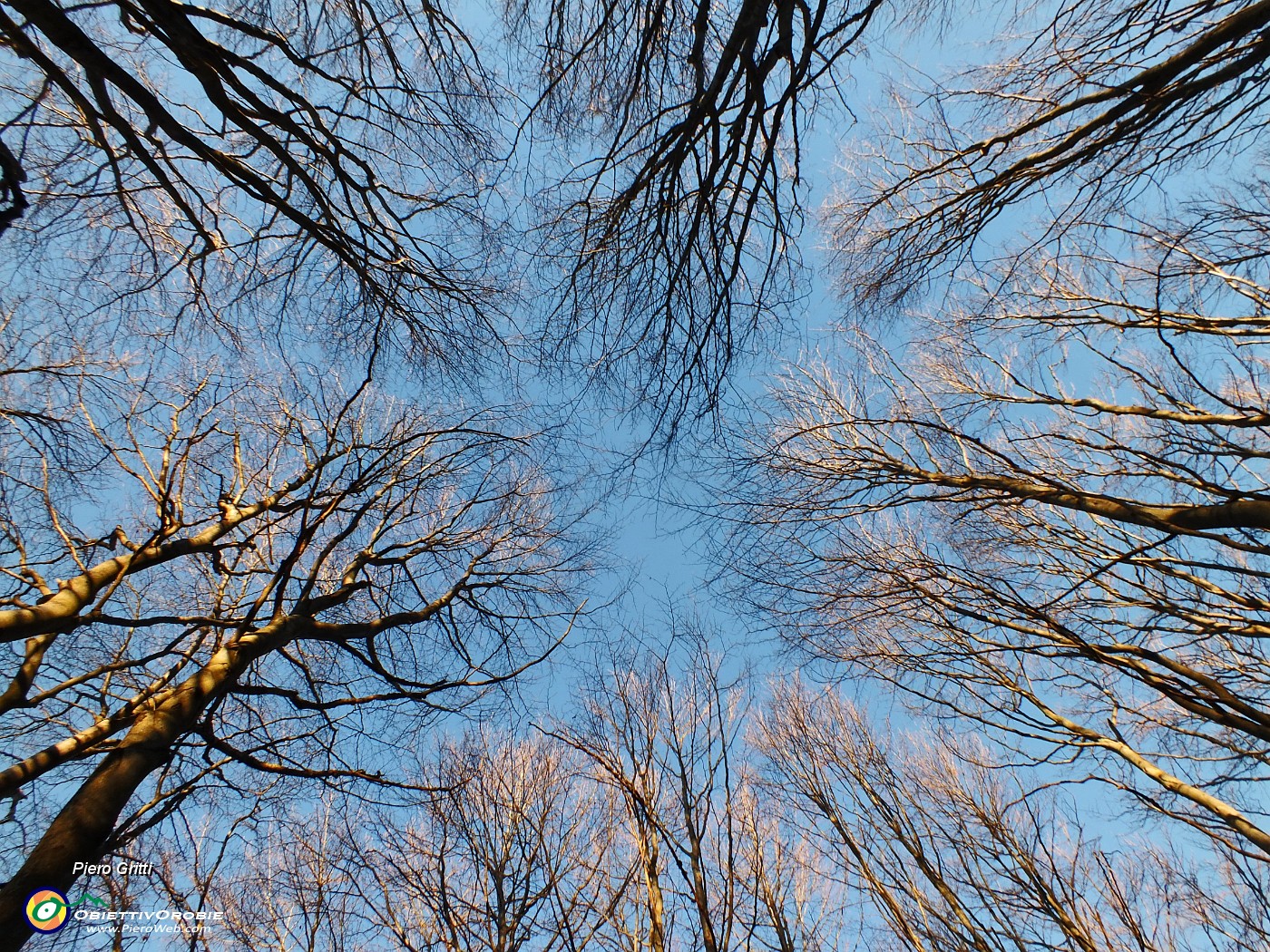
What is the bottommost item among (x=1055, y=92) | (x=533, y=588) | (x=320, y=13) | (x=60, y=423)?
(x=60, y=423)

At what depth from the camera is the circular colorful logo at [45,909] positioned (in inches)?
87.5

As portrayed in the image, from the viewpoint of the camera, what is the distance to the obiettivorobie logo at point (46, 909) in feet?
7.29

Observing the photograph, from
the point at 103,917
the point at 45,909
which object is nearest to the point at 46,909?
the point at 45,909

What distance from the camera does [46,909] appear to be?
2.45 metres

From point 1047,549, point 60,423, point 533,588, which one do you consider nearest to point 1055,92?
point 1047,549

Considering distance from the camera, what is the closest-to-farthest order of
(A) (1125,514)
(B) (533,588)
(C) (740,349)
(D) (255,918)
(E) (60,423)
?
(A) (1125,514) < (C) (740,349) < (E) (60,423) < (D) (255,918) < (B) (533,588)

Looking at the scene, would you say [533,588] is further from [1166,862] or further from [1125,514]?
[1166,862]

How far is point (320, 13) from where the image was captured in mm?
3113

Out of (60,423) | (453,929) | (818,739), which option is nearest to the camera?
(453,929)

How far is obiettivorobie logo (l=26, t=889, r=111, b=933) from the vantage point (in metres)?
2.22

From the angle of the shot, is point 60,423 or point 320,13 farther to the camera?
point 60,423

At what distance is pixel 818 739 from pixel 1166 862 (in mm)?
3771

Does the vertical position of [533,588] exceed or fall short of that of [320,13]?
it falls short

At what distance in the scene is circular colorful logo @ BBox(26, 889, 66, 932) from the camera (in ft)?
7.29
